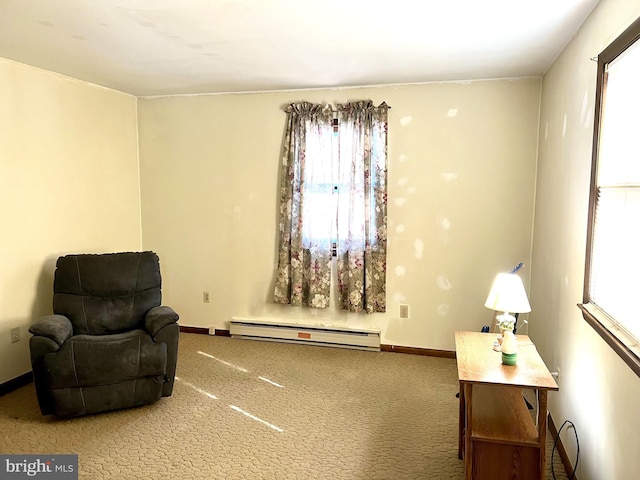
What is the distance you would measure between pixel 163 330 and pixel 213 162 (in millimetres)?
1910

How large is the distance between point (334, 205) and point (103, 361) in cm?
219

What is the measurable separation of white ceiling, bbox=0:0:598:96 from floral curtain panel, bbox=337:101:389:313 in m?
0.35

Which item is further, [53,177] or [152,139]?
[152,139]

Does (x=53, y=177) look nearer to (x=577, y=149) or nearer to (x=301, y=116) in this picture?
(x=301, y=116)

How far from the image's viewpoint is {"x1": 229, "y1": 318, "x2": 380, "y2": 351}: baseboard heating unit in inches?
Result: 165

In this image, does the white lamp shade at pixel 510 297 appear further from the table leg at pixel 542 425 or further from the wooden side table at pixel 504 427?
the table leg at pixel 542 425

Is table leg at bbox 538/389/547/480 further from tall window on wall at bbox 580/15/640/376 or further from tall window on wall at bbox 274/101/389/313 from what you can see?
tall window on wall at bbox 274/101/389/313

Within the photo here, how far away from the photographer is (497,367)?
85.4 inches

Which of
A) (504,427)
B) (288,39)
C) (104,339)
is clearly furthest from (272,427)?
(288,39)

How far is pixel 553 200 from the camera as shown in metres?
3.11

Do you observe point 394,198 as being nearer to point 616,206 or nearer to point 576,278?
point 576,278

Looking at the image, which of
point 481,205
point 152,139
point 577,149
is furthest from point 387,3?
point 152,139

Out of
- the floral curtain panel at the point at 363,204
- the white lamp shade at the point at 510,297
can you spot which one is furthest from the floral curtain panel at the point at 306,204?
the white lamp shade at the point at 510,297

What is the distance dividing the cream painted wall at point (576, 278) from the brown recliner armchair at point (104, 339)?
2.40 m
